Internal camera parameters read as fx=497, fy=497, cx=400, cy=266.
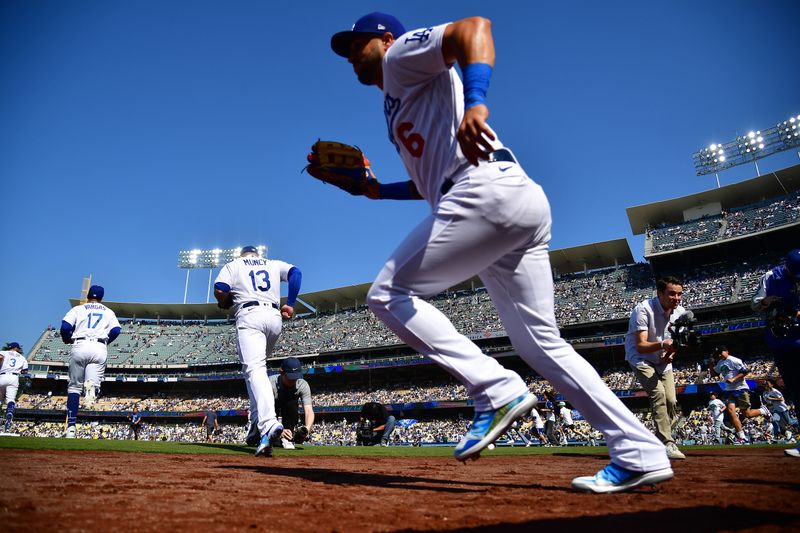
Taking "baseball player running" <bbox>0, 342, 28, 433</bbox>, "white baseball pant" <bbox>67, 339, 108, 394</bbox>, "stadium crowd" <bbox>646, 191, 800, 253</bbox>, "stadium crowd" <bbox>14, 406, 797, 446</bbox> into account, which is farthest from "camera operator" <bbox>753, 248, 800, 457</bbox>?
"stadium crowd" <bbox>646, 191, 800, 253</bbox>

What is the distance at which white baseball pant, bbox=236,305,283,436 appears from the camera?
5.04m

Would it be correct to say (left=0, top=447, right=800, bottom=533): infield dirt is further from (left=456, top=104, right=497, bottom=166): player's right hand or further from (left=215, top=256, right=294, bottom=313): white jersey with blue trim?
(left=215, top=256, right=294, bottom=313): white jersey with blue trim

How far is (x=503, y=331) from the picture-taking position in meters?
31.6

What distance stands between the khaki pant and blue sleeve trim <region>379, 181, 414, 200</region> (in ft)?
12.6

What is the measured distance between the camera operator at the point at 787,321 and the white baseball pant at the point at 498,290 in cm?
333

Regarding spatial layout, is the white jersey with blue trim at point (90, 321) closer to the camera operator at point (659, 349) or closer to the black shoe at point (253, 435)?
the black shoe at point (253, 435)

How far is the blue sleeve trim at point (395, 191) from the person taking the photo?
3.05m

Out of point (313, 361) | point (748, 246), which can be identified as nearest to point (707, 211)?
point (748, 246)

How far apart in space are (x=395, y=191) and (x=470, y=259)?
101 centimetres

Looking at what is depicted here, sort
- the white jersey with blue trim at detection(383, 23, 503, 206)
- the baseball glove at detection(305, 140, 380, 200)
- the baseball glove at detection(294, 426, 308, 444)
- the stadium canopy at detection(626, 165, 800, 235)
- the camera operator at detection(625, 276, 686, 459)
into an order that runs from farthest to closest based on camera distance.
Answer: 1. the stadium canopy at detection(626, 165, 800, 235)
2. the baseball glove at detection(294, 426, 308, 444)
3. the camera operator at detection(625, 276, 686, 459)
4. the baseball glove at detection(305, 140, 380, 200)
5. the white jersey with blue trim at detection(383, 23, 503, 206)

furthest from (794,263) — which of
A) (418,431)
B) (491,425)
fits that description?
(418,431)

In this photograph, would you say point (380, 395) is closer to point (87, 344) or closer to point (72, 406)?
point (72, 406)

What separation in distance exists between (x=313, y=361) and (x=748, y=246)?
30.6 metres

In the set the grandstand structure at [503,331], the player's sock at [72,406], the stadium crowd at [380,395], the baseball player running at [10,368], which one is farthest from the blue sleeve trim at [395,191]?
the grandstand structure at [503,331]
